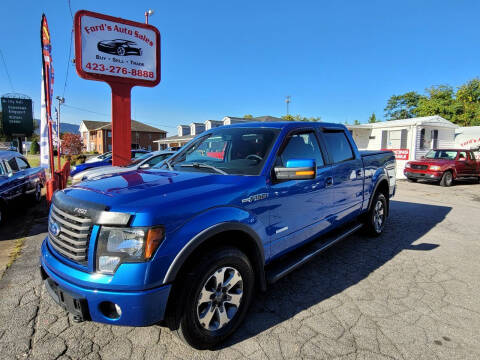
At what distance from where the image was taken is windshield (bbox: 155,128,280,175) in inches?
112

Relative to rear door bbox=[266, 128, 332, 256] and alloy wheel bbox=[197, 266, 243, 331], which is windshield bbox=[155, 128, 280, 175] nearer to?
rear door bbox=[266, 128, 332, 256]

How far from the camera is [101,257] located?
1.92m

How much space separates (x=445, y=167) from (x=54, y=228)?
15064mm

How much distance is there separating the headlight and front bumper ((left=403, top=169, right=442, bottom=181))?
14.5 meters

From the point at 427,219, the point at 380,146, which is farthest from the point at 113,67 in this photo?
the point at 380,146

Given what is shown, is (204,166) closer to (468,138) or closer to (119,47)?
(119,47)

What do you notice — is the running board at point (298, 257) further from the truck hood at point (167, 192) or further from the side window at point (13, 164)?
the side window at point (13, 164)

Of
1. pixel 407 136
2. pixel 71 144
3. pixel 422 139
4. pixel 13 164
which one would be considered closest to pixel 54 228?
pixel 13 164

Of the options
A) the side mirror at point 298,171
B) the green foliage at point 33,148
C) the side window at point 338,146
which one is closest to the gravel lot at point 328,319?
the side mirror at point 298,171

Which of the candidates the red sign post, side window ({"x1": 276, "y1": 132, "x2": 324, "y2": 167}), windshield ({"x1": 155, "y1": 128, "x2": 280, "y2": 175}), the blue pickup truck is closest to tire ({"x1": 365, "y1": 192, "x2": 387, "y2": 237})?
the blue pickup truck

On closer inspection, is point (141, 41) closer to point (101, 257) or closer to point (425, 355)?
point (101, 257)

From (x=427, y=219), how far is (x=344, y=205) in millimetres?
4047

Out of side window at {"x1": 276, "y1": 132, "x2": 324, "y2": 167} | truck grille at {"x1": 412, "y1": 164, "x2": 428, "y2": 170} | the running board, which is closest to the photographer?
the running board

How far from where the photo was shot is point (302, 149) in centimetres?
336
